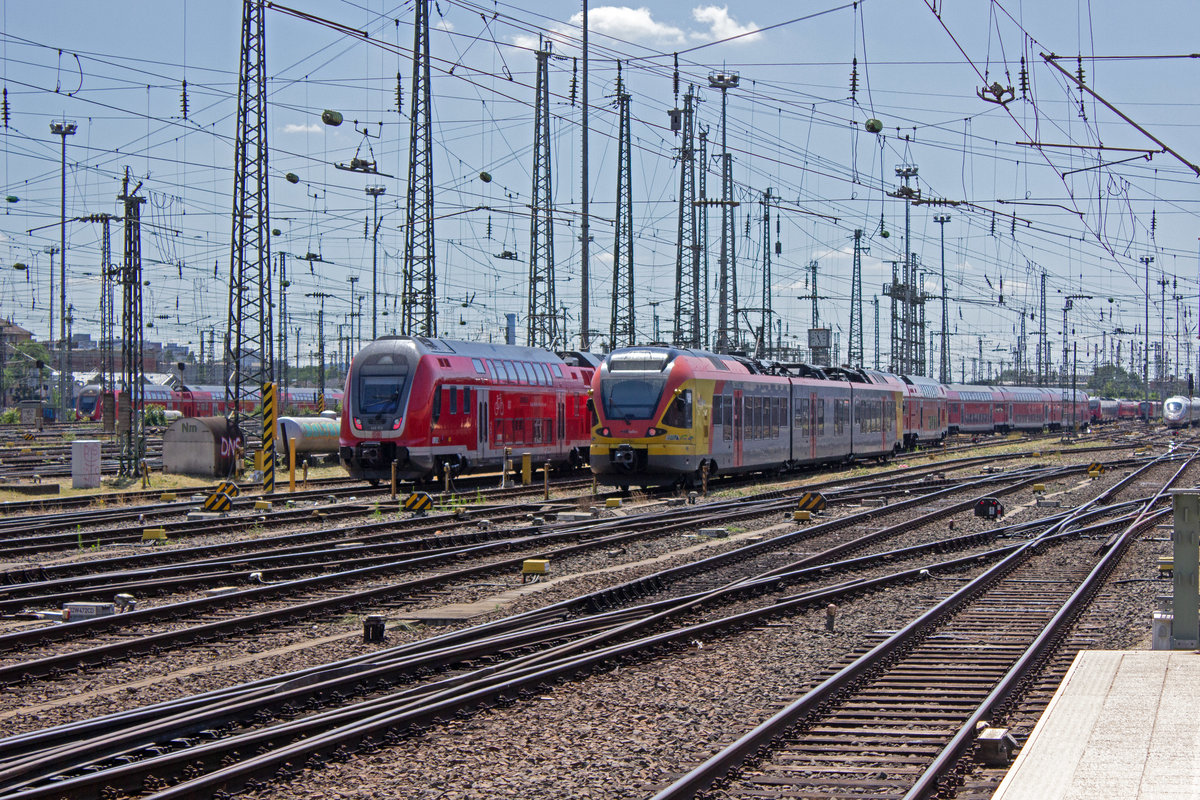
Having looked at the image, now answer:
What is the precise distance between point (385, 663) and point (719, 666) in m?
2.74

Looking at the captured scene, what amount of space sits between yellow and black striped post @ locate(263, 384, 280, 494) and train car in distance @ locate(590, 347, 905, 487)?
728cm

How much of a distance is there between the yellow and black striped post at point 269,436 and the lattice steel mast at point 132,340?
5.53 meters

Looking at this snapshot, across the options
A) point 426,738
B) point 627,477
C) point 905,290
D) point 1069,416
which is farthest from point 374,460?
point 1069,416

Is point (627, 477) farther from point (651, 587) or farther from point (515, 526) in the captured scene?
point (651, 587)

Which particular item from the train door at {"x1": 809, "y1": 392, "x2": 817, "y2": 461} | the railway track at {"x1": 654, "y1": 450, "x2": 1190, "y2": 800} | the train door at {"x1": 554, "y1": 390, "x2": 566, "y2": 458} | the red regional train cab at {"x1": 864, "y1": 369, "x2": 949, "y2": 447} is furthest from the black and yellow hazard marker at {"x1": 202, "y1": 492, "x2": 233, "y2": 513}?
the red regional train cab at {"x1": 864, "y1": 369, "x2": 949, "y2": 447}

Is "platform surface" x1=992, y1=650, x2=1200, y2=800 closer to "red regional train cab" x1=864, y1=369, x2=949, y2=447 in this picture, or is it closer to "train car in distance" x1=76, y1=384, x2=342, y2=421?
"red regional train cab" x1=864, y1=369, x2=949, y2=447

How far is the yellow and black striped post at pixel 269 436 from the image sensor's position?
2719 centimetres

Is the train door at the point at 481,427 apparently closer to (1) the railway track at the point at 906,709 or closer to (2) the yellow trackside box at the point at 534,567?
(2) the yellow trackside box at the point at 534,567

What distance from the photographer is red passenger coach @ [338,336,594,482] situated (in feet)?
88.0

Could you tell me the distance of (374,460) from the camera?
27000mm

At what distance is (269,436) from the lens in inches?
1090

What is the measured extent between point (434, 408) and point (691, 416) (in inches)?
228

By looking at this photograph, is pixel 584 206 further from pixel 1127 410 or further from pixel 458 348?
pixel 1127 410

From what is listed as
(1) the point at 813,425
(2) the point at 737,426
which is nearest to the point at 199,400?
(1) the point at 813,425
